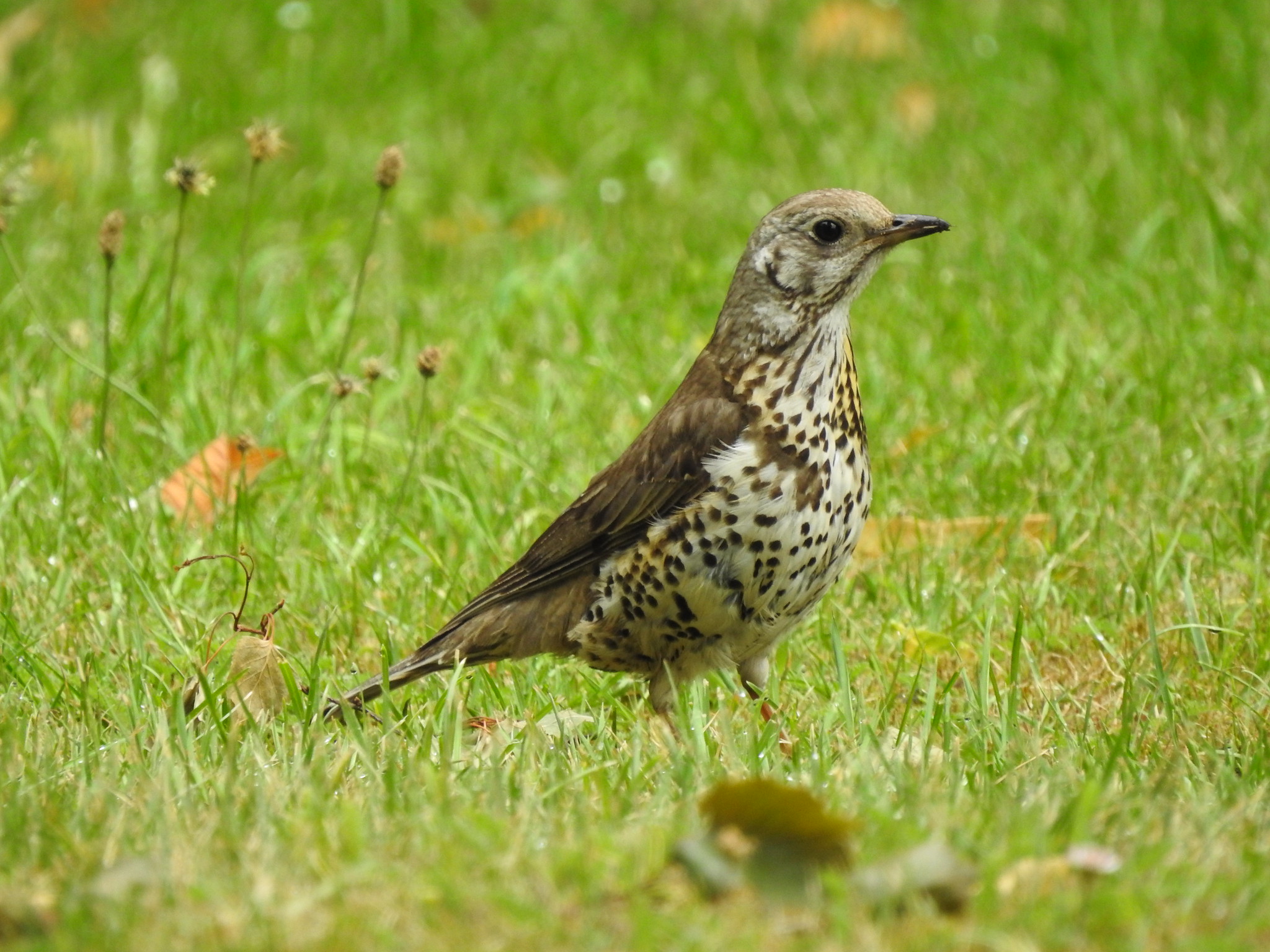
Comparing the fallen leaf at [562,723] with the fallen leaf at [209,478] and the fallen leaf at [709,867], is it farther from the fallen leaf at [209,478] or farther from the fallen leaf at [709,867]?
the fallen leaf at [209,478]

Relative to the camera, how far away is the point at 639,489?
3.70 metres

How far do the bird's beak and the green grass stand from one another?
87 centimetres

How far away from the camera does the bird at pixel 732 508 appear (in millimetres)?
3512

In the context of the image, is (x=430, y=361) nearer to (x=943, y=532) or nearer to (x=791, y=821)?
(x=943, y=532)

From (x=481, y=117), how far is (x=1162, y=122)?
288cm

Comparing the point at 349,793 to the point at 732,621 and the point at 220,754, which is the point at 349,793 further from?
the point at 732,621

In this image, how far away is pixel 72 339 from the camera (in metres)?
5.66

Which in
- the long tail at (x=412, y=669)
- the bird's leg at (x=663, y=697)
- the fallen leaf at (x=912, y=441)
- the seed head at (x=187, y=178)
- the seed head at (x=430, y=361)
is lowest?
the bird's leg at (x=663, y=697)

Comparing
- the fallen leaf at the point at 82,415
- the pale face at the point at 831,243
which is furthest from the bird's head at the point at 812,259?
the fallen leaf at the point at 82,415

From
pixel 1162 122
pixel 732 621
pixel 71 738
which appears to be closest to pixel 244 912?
pixel 71 738

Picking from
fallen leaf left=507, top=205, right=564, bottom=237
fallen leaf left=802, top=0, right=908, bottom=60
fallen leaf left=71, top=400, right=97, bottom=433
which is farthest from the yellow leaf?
fallen leaf left=71, top=400, right=97, bottom=433

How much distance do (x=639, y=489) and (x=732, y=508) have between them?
0.88 feet

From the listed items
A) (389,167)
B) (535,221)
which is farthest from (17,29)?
(389,167)

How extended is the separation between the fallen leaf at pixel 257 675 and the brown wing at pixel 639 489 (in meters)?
0.38
